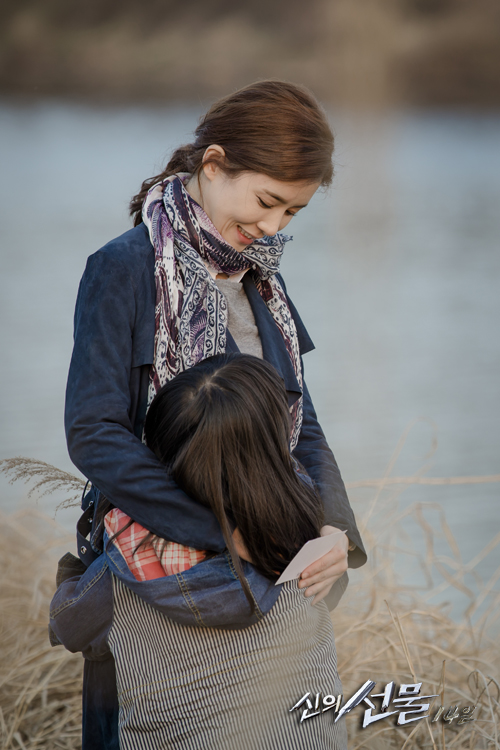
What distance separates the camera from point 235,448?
892 mm

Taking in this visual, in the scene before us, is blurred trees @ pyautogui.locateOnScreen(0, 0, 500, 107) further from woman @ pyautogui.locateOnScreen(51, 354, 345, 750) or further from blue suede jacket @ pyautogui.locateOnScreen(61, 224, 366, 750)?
woman @ pyautogui.locateOnScreen(51, 354, 345, 750)

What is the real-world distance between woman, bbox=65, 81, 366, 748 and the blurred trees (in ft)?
1.38

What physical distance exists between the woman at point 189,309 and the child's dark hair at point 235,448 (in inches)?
1.2

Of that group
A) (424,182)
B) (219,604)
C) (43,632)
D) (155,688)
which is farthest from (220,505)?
(424,182)

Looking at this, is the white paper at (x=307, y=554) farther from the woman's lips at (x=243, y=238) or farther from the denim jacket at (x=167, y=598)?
the woman's lips at (x=243, y=238)

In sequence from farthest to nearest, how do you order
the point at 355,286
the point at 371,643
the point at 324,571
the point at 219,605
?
the point at 355,286
the point at 371,643
the point at 324,571
the point at 219,605

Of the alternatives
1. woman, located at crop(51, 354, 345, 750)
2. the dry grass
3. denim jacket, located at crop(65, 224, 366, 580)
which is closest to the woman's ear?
denim jacket, located at crop(65, 224, 366, 580)

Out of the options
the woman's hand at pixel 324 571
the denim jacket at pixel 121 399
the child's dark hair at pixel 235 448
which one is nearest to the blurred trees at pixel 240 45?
the denim jacket at pixel 121 399

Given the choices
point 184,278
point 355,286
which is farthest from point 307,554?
point 355,286

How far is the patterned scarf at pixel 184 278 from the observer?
0.97 m

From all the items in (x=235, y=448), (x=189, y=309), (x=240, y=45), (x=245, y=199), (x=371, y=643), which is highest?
(x=240, y=45)

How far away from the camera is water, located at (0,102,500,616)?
7.60ft

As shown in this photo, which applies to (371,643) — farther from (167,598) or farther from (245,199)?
(245,199)

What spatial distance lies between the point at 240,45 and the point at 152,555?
128cm
